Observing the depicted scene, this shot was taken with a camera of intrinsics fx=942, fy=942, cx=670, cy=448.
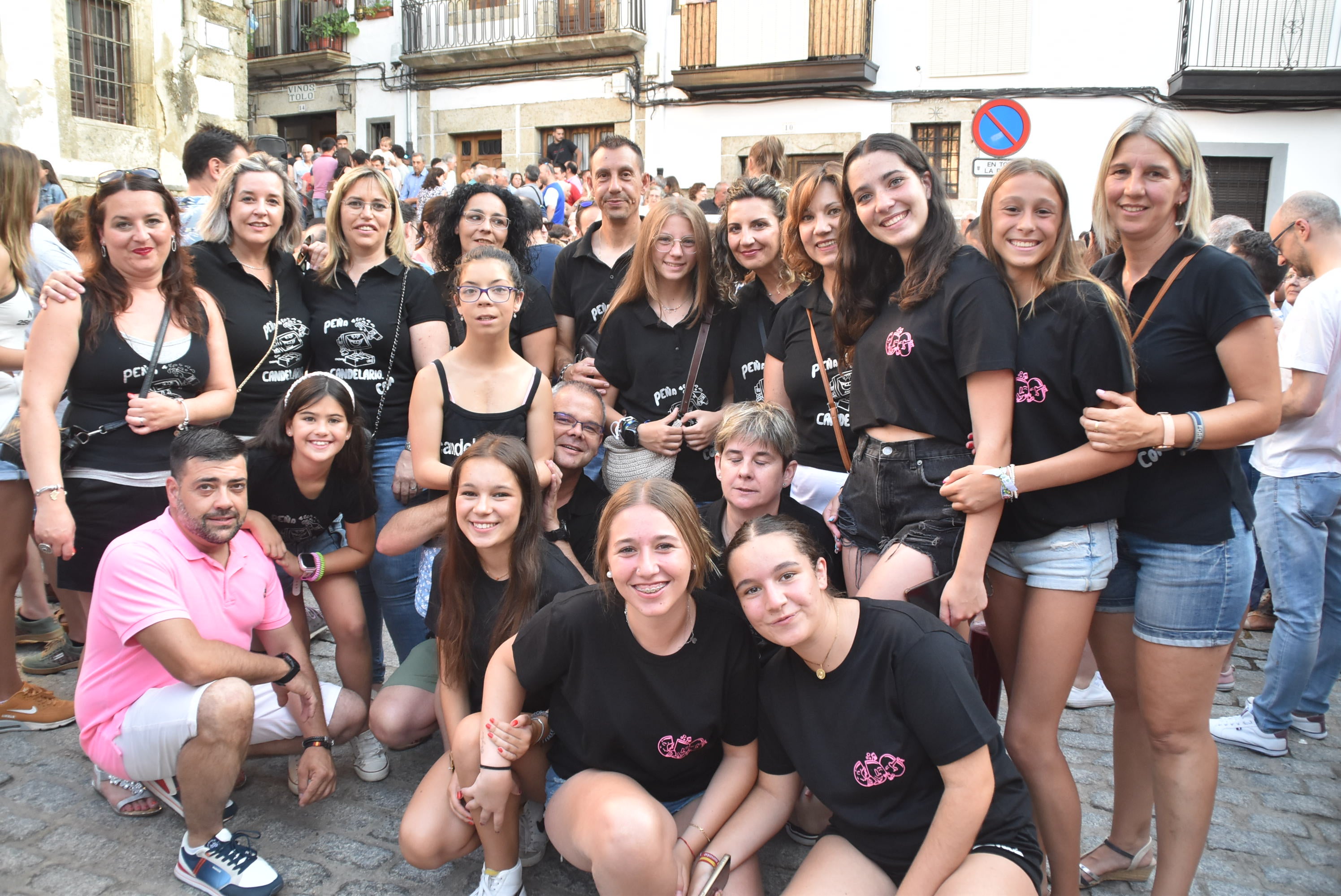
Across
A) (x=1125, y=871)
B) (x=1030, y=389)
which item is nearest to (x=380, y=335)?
(x=1030, y=389)

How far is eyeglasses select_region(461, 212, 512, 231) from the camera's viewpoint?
4.39 meters

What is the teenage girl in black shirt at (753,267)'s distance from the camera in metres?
3.89

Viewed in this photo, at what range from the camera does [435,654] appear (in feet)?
11.7

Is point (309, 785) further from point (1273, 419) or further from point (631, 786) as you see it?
point (1273, 419)

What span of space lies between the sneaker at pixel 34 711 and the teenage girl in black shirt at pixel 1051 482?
11.9 ft

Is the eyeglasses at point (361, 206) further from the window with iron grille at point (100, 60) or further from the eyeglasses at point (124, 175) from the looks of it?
the window with iron grille at point (100, 60)

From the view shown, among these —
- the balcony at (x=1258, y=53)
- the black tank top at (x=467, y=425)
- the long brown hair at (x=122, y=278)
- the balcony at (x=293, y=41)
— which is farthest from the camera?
the balcony at (x=293, y=41)

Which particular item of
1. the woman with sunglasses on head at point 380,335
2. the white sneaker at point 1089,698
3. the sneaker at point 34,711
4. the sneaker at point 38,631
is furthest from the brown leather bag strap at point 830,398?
the sneaker at point 38,631

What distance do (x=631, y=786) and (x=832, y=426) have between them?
1.44 meters

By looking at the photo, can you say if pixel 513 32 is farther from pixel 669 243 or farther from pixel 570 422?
pixel 570 422

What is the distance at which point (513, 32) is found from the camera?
63.4ft

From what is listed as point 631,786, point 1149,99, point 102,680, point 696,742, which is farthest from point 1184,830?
point 1149,99

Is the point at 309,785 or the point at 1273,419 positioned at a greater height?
the point at 1273,419

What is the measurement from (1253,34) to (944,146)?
188 inches
